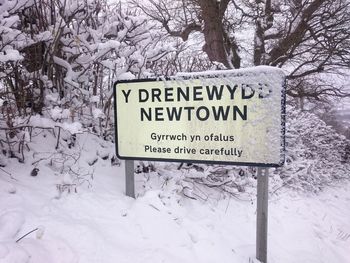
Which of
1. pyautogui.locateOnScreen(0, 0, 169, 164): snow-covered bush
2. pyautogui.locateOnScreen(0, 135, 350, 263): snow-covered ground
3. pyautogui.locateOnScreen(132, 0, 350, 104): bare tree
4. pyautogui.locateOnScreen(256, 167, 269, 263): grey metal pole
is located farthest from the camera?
pyautogui.locateOnScreen(132, 0, 350, 104): bare tree

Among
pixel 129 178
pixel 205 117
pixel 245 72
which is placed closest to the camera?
pixel 245 72

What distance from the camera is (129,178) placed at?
3.11 metres

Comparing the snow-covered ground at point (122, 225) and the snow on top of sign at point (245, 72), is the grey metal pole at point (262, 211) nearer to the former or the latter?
the snow-covered ground at point (122, 225)

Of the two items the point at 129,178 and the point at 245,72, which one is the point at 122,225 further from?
the point at 245,72

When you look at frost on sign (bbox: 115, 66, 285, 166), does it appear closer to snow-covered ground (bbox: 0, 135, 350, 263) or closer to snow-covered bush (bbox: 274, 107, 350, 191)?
snow-covered ground (bbox: 0, 135, 350, 263)

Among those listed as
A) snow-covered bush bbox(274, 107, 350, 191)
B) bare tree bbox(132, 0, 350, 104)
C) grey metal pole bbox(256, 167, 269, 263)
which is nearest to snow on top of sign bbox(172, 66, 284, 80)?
grey metal pole bbox(256, 167, 269, 263)

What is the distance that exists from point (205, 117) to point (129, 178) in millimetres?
927

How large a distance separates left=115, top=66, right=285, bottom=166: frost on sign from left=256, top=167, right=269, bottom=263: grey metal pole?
191 millimetres

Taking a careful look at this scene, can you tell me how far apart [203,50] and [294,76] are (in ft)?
11.0

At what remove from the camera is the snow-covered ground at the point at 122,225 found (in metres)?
2.22

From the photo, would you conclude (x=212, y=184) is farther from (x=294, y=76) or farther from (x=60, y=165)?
(x=294, y=76)

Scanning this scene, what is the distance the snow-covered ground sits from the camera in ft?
7.30

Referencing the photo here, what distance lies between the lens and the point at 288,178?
6371mm

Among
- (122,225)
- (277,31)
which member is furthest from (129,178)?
(277,31)
